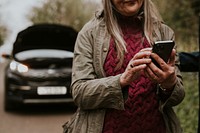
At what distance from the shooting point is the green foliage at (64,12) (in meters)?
27.8

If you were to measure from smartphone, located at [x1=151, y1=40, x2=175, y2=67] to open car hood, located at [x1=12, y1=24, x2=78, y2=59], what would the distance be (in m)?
6.83

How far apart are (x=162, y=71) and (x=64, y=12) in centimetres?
2692

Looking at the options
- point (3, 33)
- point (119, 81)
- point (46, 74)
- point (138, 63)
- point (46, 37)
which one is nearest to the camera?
point (138, 63)

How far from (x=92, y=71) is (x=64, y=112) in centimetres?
613

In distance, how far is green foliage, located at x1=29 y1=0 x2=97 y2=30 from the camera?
27.8 meters

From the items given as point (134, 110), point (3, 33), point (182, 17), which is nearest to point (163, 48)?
point (134, 110)

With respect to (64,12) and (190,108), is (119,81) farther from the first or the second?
(64,12)

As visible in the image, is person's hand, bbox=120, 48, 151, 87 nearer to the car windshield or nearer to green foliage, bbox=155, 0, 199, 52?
the car windshield

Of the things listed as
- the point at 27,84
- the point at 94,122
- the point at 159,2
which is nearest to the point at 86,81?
the point at 94,122

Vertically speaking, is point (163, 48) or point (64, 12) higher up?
point (64, 12)

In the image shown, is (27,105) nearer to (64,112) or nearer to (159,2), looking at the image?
(64,112)

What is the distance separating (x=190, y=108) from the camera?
6.21 meters

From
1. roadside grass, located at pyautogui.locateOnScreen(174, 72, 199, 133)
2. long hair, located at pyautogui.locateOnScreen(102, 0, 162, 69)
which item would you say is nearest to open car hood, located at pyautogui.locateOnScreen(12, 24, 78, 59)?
roadside grass, located at pyautogui.locateOnScreen(174, 72, 199, 133)

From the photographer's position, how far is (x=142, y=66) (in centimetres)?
181
